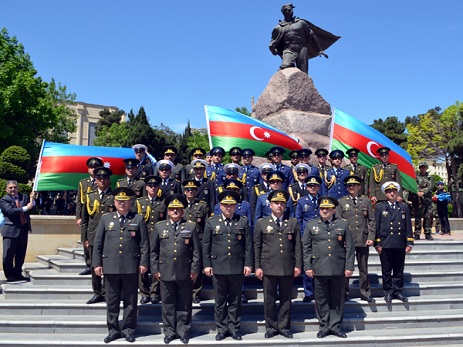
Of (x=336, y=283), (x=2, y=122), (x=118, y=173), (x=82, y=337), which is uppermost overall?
(x=2, y=122)

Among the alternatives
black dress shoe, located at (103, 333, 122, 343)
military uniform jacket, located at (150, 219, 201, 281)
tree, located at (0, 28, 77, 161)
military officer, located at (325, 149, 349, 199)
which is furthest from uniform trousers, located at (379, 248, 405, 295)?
tree, located at (0, 28, 77, 161)

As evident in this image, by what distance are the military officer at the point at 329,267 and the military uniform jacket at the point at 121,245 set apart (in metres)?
2.23

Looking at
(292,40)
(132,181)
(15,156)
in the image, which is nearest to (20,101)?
(15,156)

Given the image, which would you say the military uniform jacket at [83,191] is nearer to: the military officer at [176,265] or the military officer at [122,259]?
the military officer at [122,259]

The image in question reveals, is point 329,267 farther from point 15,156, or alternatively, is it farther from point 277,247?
point 15,156

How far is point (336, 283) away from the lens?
589 cm

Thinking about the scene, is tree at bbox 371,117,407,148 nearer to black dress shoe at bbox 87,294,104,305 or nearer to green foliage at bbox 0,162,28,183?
green foliage at bbox 0,162,28,183

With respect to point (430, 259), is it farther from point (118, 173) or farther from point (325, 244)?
point (118, 173)

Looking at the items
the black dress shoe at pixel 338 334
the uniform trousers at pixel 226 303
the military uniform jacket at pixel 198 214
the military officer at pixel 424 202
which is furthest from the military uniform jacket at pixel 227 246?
the military officer at pixel 424 202

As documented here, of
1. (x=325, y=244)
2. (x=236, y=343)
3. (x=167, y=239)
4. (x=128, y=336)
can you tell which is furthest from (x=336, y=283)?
(x=128, y=336)

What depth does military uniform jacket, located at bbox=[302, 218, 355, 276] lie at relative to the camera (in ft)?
19.2

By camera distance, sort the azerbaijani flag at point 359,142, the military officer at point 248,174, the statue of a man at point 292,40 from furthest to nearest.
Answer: the statue of a man at point 292,40
the azerbaijani flag at point 359,142
the military officer at point 248,174

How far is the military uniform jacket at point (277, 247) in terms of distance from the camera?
5.84 m

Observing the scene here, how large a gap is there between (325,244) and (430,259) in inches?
148
